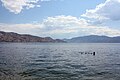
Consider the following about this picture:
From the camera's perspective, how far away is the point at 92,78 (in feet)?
124

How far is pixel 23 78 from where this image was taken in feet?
118

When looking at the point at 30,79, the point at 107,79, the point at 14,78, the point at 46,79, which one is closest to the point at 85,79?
the point at 107,79

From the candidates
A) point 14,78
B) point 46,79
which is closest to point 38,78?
point 46,79

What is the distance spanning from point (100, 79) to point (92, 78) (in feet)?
5.03

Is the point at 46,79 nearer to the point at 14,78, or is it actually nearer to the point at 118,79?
the point at 14,78

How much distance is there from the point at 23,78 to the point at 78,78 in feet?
33.1

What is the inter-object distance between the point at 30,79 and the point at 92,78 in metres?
11.4

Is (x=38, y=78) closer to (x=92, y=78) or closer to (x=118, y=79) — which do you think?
(x=92, y=78)

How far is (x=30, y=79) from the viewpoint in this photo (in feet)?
118

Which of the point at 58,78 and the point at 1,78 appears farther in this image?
the point at 58,78

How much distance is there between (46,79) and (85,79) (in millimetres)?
7069

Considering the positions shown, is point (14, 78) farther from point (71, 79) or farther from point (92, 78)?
point (92, 78)

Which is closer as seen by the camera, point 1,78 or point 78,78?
point 1,78

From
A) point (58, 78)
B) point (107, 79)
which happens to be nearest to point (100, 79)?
point (107, 79)
